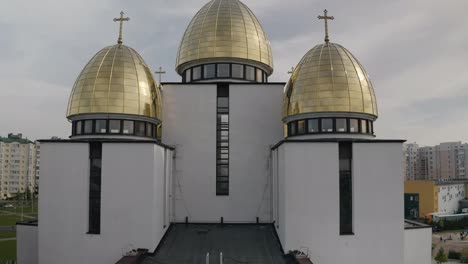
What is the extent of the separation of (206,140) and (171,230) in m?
4.90

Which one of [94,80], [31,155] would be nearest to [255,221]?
[94,80]

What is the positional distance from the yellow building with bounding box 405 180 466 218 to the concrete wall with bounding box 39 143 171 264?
164 feet

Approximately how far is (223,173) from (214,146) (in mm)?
1506

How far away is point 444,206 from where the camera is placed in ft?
194

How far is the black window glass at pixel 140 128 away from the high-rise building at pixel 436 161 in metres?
82.4

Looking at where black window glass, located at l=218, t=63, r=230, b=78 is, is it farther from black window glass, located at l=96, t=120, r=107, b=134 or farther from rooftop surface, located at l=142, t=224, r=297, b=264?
rooftop surface, located at l=142, t=224, r=297, b=264

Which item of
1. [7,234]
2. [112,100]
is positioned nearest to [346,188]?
[112,100]

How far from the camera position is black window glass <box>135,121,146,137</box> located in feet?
59.0

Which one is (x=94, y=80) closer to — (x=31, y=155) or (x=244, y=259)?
(x=244, y=259)

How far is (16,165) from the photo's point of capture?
81.1 m

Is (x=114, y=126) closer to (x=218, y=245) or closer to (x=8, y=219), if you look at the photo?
(x=218, y=245)

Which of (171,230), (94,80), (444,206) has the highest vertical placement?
(94,80)

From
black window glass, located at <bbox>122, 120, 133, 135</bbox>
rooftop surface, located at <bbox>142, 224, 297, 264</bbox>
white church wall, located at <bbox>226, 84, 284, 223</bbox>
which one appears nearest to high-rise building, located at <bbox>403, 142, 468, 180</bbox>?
white church wall, located at <bbox>226, 84, 284, 223</bbox>

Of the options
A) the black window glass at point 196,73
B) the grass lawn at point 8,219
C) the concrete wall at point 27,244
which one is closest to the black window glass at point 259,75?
the black window glass at point 196,73
